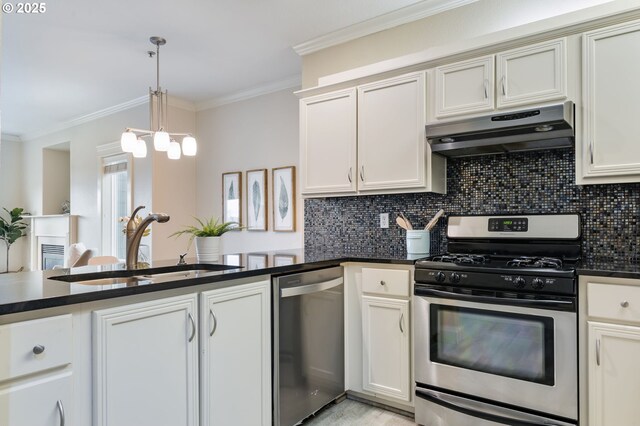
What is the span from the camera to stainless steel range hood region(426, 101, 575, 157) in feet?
6.72

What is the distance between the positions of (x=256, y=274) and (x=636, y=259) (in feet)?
6.65

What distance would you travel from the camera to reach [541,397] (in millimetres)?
1891

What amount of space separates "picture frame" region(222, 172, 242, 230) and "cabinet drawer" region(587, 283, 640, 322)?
355 centimetres

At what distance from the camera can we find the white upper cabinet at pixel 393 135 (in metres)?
2.61

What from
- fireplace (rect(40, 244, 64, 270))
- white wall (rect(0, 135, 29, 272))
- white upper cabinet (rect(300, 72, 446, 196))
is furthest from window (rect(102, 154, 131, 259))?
white upper cabinet (rect(300, 72, 446, 196))

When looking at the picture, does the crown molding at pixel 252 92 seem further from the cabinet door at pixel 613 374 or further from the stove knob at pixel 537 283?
the cabinet door at pixel 613 374

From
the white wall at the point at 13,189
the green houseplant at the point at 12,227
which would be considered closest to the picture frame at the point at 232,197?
the green houseplant at the point at 12,227

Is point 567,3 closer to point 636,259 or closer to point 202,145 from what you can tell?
point 636,259

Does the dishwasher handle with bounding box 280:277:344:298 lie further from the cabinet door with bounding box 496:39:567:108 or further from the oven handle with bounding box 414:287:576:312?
the cabinet door with bounding box 496:39:567:108

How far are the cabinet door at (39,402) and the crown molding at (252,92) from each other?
138 inches

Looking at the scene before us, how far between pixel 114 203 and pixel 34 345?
15.5ft

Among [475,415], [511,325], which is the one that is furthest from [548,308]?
[475,415]

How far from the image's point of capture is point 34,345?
1226 millimetres

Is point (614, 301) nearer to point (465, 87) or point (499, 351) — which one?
point (499, 351)
